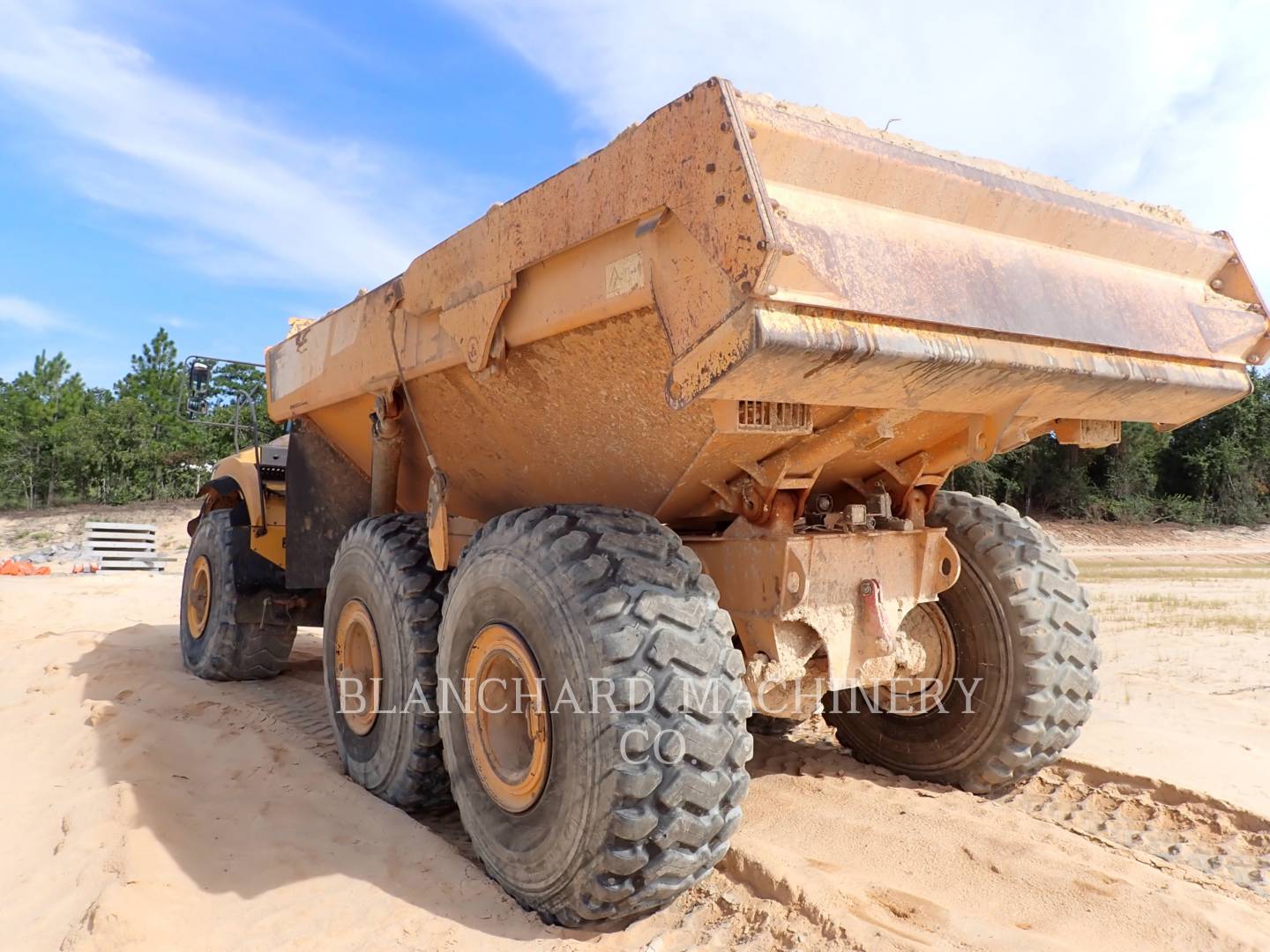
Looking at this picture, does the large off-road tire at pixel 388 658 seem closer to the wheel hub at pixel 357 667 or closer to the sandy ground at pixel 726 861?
the wheel hub at pixel 357 667

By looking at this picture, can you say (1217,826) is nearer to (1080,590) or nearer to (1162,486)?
(1080,590)

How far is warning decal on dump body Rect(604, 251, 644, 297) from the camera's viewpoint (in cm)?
237

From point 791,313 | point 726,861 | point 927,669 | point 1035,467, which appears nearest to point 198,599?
point 726,861

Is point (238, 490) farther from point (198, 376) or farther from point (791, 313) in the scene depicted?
point (791, 313)

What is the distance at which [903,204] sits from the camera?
2.46 meters

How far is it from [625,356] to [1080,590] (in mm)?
2358

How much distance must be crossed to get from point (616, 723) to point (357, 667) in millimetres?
2228

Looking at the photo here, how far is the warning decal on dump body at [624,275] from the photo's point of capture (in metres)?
2.37

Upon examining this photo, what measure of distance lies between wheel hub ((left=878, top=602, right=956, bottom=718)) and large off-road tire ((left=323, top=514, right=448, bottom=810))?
1.98 metres

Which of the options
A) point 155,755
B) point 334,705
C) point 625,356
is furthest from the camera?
point 334,705

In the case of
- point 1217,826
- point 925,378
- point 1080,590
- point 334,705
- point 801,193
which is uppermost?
point 801,193

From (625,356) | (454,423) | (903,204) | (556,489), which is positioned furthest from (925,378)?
(454,423)

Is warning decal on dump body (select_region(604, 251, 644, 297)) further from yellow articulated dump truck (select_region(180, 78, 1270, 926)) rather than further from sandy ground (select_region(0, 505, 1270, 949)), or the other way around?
sandy ground (select_region(0, 505, 1270, 949))

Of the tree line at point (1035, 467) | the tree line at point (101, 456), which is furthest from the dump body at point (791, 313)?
the tree line at point (101, 456)
